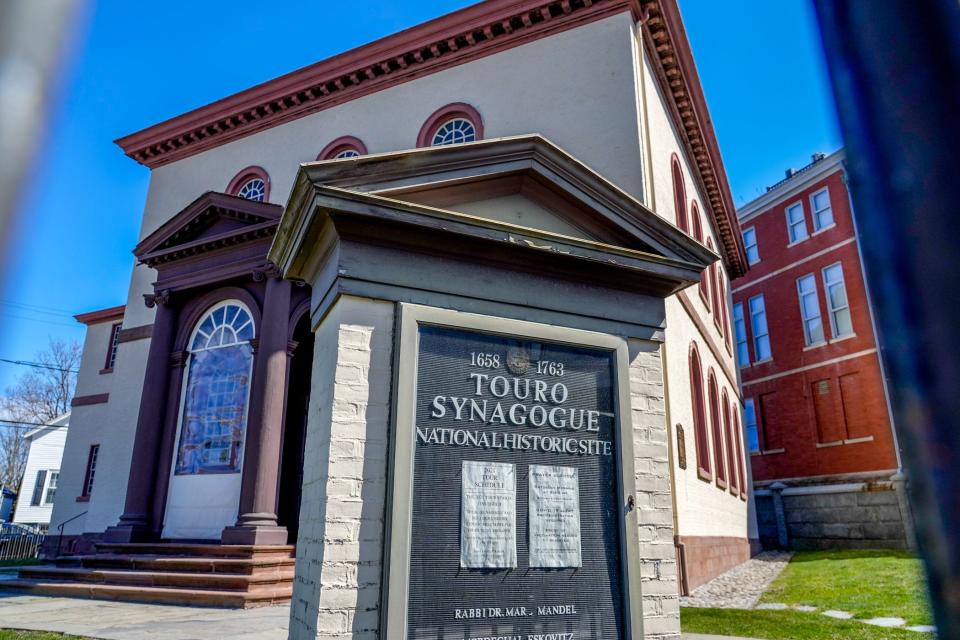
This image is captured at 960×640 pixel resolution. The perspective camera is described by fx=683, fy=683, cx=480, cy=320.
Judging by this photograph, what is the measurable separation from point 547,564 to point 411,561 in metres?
0.96

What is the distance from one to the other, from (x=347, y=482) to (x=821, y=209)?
1107 inches

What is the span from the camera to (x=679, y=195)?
A: 1611cm

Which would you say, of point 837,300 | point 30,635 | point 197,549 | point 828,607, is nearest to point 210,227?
point 197,549

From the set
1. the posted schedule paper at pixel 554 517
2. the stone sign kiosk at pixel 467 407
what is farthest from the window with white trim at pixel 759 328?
the posted schedule paper at pixel 554 517

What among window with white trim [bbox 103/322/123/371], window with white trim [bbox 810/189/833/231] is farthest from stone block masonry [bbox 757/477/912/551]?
window with white trim [bbox 103/322/123/371]

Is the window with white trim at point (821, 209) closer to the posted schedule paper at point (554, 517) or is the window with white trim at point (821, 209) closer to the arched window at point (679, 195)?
the arched window at point (679, 195)

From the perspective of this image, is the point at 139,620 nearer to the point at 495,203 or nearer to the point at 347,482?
the point at 347,482

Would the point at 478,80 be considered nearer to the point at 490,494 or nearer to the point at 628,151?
the point at 628,151

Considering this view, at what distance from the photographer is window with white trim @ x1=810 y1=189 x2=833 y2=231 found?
89.8ft

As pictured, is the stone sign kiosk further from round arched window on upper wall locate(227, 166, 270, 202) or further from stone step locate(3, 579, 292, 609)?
round arched window on upper wall locate(227, 166, 270, 202)

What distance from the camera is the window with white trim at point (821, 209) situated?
2736 centimetres

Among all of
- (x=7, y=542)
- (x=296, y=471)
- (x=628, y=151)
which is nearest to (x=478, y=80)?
(x=628, y=151)

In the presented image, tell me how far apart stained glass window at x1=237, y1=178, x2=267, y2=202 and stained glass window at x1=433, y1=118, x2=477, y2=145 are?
5.19 meters

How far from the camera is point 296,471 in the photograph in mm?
13297
